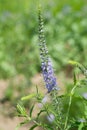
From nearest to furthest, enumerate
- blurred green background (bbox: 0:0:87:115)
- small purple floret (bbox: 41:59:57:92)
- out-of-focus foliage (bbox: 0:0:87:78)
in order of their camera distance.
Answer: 1. small purple floret (bbox: 41:59:57:92)
2. blurred green background (bbox: 0:0:87:115)
3. out-of-focus foliage (bbox: 0:0:87:78)

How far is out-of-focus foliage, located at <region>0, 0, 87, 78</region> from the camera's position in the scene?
6680 millimetres

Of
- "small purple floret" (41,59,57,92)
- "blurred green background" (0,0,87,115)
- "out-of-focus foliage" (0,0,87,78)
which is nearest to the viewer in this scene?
"small purple floret" (41,59,57,92)

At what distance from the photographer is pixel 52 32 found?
7328 mm

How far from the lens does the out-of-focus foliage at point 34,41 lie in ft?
21.9

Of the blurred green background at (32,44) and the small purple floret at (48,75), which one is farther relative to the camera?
the blurred green background at (32,44)

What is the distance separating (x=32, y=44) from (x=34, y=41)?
5 cm

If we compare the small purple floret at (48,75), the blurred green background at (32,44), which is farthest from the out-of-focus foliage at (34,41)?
the small purple floret at (48,75)

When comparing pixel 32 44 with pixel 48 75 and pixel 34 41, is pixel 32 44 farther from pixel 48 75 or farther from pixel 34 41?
pixel 48 75

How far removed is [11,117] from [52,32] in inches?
90.8

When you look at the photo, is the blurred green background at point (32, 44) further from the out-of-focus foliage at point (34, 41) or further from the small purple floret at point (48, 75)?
the small purple floret at point (48, 75)

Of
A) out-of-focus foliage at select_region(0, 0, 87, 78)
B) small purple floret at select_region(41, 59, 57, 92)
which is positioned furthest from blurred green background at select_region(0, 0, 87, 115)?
small purple floret at select_region(41, 59, 57, 92)

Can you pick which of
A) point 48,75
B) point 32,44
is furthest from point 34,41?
point 48,75

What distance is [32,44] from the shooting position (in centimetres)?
714

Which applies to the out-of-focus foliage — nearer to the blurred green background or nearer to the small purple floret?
the blurred green background
